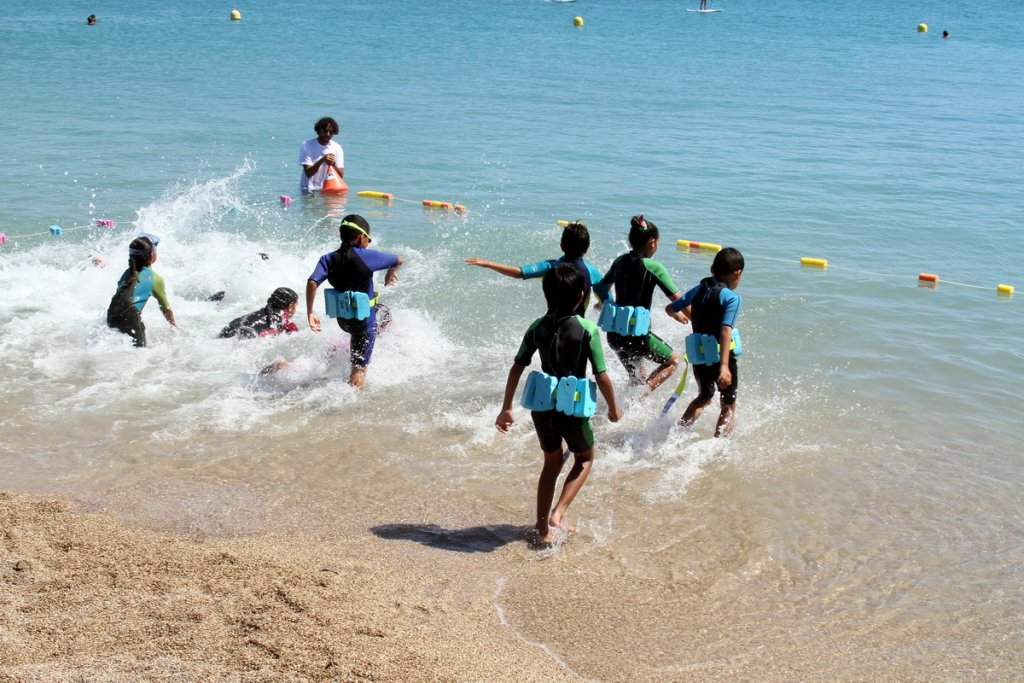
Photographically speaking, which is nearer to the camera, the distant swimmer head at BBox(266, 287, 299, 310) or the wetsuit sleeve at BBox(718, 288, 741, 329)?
the wetsuit sleeve at BBox(718, 288, 741, 329)

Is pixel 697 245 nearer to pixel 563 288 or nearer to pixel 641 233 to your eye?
pixel 641 233

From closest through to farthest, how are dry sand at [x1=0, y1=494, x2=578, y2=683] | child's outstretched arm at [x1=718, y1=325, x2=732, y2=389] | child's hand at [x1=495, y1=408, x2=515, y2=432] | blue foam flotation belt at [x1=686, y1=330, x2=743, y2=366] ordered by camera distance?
dry sand at [x1=0, y1=494, x2=578, y2=683], child's hand at [x1=495, y1=408, x2=515, y2=432], child's outstretched arm at [x1=718, y1=325, x2=732, y2=389], blue foam flotation belt at [x1=686, y1=330, x2=743, y2=366]

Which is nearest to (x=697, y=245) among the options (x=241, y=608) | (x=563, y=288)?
(x=563, y=288)

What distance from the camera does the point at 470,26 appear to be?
49.6 metres

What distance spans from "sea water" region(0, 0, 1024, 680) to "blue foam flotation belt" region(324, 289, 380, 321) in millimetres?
675

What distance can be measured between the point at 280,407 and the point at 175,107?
19240 millimetres

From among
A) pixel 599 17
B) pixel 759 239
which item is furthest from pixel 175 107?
pixel 599 17

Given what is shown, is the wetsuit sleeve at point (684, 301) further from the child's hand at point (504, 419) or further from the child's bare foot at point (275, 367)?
the child's bare foot at point (275, 367)

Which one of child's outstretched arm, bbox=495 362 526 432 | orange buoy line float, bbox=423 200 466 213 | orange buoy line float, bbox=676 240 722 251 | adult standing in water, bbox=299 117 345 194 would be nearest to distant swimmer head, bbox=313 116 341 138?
adult standing in water, bbox=299 117 345 194

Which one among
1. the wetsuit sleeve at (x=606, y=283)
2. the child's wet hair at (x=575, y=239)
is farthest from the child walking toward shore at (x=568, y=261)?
the wetsuit sleeve at (x=606, y=283)

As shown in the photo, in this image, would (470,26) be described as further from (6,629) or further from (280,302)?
(6,629)

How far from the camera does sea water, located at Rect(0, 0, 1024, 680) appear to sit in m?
6.13

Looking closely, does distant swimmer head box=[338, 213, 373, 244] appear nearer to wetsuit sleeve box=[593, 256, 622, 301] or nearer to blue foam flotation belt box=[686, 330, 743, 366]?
wetsuit sleeve box=[593, 256, 622, 301]

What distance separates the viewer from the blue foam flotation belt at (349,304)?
848 cm
